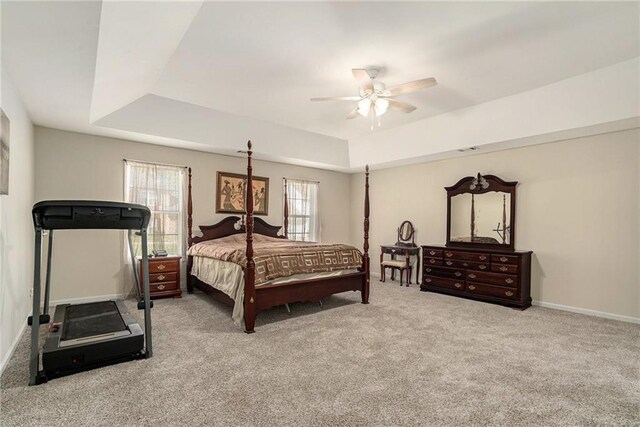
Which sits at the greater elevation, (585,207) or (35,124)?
(35,124)

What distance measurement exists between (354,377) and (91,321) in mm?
2617

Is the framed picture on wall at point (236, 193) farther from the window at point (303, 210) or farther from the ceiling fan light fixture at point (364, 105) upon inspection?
the ceiling fan light fixture at point (364, 105)

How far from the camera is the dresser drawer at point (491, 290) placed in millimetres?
4734

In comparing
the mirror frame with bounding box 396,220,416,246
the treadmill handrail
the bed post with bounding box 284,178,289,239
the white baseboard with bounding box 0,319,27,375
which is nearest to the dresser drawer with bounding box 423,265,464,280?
the mirror frame with bounding box 396,220,416,246

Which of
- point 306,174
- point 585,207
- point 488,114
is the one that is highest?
point 488,114

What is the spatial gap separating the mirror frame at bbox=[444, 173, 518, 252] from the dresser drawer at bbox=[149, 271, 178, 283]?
481 centimetres

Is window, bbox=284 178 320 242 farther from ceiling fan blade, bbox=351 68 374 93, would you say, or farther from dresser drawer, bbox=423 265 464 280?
ceiling fan blade, bbox=351 68 374 93

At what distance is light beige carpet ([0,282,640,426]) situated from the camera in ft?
6.86

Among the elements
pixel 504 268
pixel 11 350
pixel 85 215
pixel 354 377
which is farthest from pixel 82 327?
pixel 504 268

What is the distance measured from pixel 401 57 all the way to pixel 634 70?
8.14ft

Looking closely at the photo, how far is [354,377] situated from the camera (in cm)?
258

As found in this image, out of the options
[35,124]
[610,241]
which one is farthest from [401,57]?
Result: [35,124]

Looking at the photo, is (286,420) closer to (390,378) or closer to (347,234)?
(390,378)

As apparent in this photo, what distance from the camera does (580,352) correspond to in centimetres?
315
